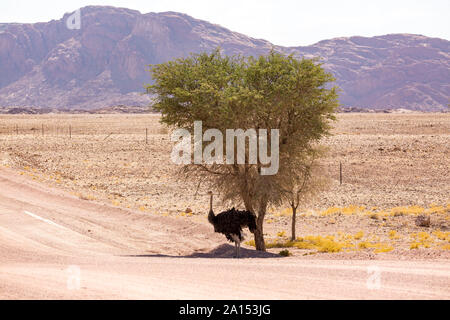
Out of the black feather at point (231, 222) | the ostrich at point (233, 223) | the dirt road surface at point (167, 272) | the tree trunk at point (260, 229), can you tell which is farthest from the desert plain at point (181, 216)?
the black feather at point (231, 222)

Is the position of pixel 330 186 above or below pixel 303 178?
below

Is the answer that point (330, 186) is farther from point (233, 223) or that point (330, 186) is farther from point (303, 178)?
point (233, 223)

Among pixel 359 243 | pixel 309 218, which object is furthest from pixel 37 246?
pixel 309 218

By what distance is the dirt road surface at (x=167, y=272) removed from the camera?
33.8ft

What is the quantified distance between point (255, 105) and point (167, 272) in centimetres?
955

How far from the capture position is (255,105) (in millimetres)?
20609

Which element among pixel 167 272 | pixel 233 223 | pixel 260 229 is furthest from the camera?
pixel 260 229

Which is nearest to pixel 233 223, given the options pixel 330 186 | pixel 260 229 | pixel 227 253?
pixel 227 253

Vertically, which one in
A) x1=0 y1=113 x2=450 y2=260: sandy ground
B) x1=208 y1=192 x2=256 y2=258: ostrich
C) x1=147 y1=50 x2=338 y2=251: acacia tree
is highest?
x1=147 y1=50 x2=338 y2=251: acacia tree

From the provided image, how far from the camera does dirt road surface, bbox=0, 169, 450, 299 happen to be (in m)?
10.3

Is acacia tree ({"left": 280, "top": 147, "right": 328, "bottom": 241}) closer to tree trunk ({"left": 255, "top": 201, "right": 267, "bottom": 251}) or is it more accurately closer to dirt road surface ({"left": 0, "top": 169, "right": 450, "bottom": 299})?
tree trunk ({"left": 255, "top": 201, "right": 267, "bottom": 251})

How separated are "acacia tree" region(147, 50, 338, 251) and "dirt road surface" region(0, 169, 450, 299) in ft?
9.45

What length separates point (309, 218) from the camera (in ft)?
110

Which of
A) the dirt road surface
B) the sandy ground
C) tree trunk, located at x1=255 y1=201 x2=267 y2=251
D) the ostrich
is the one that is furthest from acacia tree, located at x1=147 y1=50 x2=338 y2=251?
the dirt road surface
